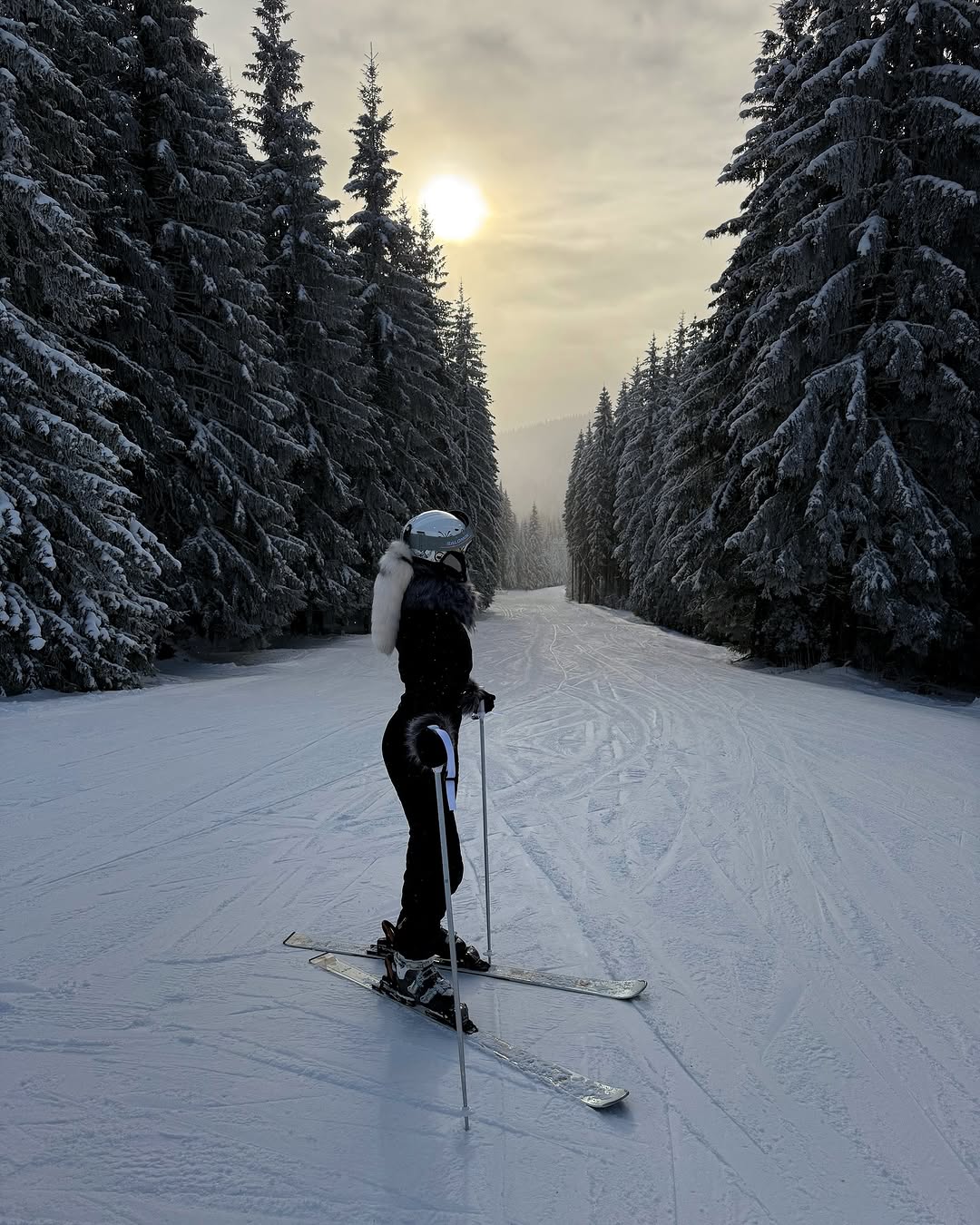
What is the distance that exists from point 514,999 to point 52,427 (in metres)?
9.48

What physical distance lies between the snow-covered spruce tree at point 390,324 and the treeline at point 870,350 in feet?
41.2

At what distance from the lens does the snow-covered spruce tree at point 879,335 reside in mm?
11406

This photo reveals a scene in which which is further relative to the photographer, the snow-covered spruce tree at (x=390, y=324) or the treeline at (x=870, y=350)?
the snow-covered spruce tree at (x=390, y=324)

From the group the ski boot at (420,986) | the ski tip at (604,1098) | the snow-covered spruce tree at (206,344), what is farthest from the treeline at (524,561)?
the ski tip at (604,1098)

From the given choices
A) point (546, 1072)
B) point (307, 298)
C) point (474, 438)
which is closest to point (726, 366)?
point (307, 298)

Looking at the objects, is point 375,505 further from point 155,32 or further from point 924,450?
point 924,450

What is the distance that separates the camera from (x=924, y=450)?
40.2 feet

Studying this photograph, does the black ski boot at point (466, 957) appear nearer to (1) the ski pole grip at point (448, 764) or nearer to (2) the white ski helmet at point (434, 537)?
(1) the ski pole grip at point (448, 764)

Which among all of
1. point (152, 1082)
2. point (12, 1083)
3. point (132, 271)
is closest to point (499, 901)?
point (152, 1082)

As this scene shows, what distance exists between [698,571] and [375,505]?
10.6 m

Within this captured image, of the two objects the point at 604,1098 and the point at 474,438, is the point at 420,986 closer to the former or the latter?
the point at 604,1098

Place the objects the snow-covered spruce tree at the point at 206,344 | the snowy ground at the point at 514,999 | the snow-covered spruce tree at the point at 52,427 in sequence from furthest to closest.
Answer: the snow-covered spruce tree at the point at 206,344, the snow-covered spruce tree at the point at 52,427, the snowy ground at the point at 514,999

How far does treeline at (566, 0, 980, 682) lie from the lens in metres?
11.4

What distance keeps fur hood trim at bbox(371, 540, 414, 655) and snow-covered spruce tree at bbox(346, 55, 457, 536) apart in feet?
64.0
